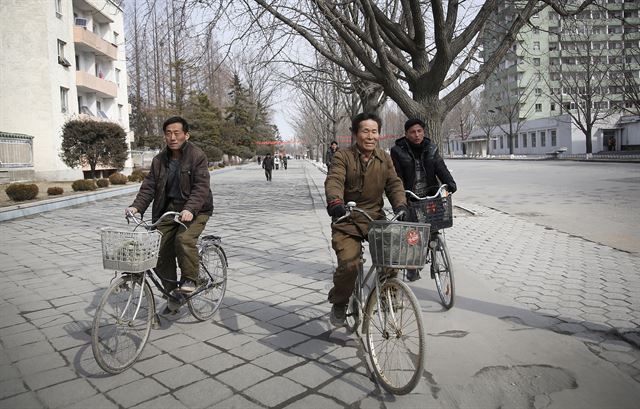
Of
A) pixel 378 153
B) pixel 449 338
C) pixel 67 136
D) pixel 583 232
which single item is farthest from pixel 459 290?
pixel 67 136

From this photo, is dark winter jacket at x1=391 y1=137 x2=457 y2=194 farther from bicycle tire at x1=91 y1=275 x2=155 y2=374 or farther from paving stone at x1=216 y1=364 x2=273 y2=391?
bicycle tire at x1=91 y1=275 x2=155 y2=374

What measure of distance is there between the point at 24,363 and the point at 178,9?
853 centimetres

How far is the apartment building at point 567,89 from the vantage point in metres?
41.8

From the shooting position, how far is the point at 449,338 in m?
4.04

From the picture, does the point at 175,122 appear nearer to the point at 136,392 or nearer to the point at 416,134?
the point at 136,392

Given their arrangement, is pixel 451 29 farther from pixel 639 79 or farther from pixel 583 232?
pixel 639 79

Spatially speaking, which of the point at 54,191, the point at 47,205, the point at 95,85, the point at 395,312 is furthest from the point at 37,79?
the point at 395,312

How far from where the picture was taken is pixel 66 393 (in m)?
3.15

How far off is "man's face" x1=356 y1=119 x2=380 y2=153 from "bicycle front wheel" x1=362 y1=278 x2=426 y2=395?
108 centimetres

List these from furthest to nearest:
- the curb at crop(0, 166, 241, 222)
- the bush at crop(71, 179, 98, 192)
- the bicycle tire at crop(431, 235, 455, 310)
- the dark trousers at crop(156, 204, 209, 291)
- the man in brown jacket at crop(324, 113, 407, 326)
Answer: the bush at crop(71, 179, 98, 192), the curb at crop(0, 166, 241, 222), the bicycle tire at crop(431, 235, 455, 310), the dark trousers at crop(156, 204, 209, 291), the man in brown jacket at crop(324, 113, 407, 326)

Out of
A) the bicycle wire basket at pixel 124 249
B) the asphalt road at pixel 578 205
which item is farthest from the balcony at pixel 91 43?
the bicycle wire basket at pixel 124 249

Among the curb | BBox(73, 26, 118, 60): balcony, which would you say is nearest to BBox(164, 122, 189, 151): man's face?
the curb

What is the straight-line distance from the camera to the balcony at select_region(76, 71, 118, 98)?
1231 inches

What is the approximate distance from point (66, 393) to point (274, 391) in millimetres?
1381
